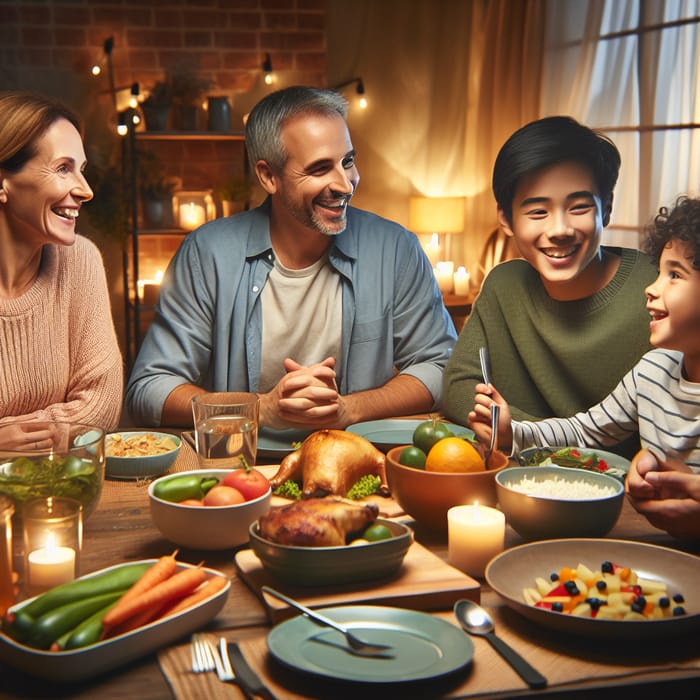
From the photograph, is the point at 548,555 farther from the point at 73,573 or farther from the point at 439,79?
the point at 439,79

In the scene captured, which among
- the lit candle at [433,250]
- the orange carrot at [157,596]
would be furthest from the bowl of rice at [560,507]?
the lit candle at [433,250]

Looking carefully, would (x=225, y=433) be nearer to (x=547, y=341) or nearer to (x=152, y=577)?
(x=152, y=577)

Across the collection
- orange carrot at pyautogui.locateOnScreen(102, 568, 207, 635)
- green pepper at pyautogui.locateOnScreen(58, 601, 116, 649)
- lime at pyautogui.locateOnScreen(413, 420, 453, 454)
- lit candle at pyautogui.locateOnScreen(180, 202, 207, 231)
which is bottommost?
green pepper at pyautogui.locateOnScreen(58, 601, 116, 649)

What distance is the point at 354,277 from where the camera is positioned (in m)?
2.52

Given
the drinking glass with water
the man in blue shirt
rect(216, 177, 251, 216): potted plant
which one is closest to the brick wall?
rect(216, 177, 251, 216): potted plant

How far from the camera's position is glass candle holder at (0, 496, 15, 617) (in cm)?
115

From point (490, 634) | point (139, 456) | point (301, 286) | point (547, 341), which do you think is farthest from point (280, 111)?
point (490, 634)

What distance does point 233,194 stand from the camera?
5.39 metres

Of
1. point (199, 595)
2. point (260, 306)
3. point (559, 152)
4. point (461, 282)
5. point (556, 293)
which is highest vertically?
point (559, 152)

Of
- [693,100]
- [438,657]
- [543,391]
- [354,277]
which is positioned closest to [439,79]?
[693,100]

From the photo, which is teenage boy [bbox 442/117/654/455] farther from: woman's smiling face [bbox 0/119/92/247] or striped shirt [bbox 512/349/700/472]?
woman's smiling face [bbox 0/119/92/247]

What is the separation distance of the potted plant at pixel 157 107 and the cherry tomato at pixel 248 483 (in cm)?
421

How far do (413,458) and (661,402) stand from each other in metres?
0.58

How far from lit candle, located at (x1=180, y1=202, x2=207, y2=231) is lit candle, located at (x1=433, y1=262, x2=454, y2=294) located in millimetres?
1444
